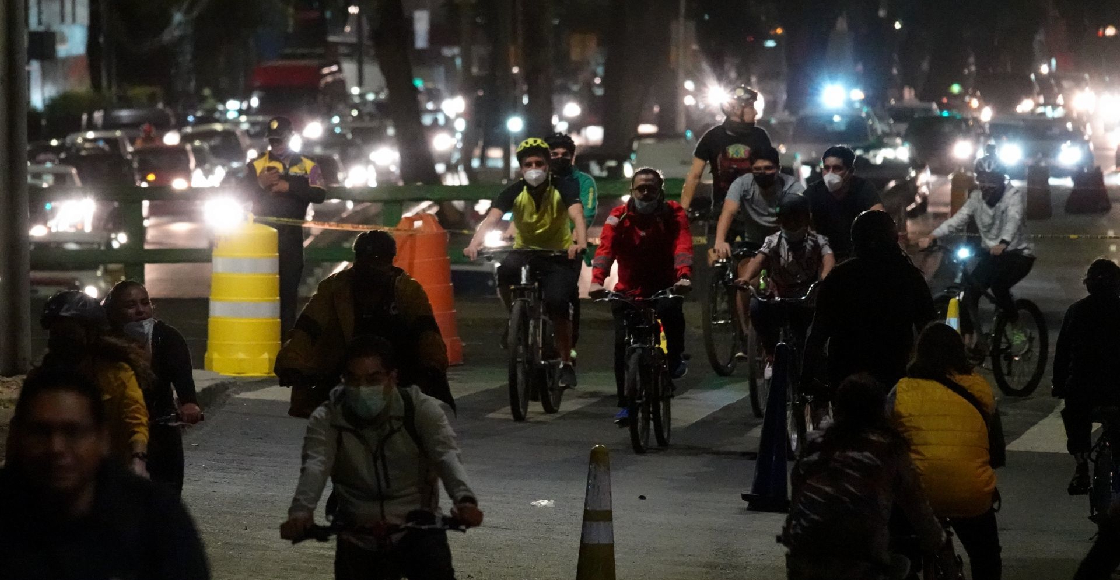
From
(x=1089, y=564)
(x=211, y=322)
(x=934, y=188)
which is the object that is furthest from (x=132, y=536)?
(x=934, y=188)

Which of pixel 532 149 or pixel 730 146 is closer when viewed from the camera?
pixel 532 149

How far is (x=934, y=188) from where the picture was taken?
4441 centimetres

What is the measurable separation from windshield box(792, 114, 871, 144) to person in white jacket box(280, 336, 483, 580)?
31719 mm

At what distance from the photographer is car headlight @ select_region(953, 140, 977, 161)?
50531 mm

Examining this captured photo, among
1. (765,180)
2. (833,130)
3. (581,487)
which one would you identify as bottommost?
(581,487)

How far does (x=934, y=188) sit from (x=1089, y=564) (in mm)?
38465

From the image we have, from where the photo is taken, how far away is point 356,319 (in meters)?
8.01

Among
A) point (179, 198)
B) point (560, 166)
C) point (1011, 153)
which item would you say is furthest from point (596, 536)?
point (1011, 153)

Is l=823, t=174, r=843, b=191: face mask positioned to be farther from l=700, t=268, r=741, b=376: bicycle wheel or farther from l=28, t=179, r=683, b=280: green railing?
l=28, t=179, r=683, b=280: green railing

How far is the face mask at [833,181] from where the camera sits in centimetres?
1255

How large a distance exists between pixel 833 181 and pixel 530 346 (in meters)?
2.27

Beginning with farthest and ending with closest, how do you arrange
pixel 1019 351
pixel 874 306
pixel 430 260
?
pixel 430 260 < pixel 1019 351 < pixel 874 306

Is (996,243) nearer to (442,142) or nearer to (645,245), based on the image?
(645,245)

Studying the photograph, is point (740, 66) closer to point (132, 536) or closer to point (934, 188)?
point (934, 188)
